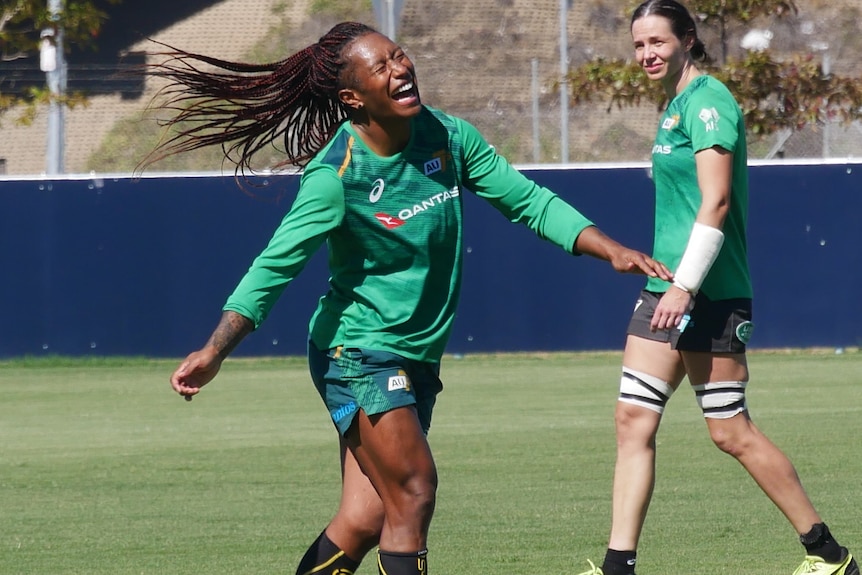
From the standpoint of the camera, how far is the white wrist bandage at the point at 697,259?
5.43 m

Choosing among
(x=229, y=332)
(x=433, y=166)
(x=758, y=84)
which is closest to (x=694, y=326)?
(x=433, y=166)

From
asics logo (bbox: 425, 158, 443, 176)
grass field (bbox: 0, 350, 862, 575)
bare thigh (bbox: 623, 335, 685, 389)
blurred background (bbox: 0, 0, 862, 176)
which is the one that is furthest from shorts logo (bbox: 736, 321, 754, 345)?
blurred background (bbox: 0, 0, 862, 176)

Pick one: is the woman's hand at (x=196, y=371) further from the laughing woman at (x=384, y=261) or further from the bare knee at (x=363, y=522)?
the bare knee at (x=363, y=522)

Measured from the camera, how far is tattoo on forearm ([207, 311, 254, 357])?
4348 millimetres

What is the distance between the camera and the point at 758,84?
19859 millimetres

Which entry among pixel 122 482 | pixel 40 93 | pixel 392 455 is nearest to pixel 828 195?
pixel 40 93

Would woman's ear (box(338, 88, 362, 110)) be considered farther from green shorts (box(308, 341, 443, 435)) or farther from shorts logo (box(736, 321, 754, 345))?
shorts logo (box(736, 321, 754, 345))

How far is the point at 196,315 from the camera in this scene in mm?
17250

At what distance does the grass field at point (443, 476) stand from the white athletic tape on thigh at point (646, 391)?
73 centimetres

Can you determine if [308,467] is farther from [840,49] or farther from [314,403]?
[840,49]

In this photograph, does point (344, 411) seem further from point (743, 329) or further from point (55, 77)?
point (55, 77)

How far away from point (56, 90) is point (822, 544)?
14.5 metres

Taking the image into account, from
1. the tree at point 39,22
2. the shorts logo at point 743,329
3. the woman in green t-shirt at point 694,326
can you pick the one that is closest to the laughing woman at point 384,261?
the woman in green t-shirt at point 694,326

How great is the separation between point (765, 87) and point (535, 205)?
15683mm
